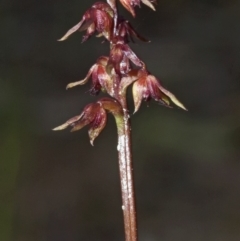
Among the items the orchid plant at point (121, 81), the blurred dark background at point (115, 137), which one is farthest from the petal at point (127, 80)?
the blurred dark background at point (115, 137)

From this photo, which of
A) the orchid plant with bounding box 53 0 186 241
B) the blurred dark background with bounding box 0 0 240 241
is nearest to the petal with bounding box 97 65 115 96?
the orchid plant with bounding box 53 0 186 241

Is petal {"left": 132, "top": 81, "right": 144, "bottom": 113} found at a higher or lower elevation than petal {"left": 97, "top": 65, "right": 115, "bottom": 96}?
lower

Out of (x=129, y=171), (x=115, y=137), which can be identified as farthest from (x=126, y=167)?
(x=115, y=137)

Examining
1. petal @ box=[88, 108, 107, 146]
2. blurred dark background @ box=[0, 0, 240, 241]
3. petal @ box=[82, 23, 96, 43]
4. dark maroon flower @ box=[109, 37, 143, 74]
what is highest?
blurred dark background @ box=[0, 0, 240, 241]

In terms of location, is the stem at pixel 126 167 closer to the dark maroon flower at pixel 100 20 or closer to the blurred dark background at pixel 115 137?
the dark maroon flower at pixel 100 20

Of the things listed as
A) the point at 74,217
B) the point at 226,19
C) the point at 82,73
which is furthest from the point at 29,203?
the point at 226,19

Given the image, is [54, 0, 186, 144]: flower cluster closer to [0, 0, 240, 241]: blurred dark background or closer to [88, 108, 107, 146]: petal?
[88, 108, 107, 146]: petal

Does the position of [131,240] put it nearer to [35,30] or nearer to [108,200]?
[108,200]
